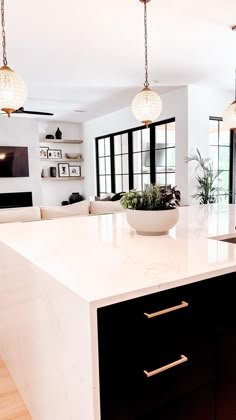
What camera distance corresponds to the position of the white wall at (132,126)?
5391 mm

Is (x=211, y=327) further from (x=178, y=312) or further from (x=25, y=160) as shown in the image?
(x=25, y=160)

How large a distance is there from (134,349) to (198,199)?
4904 mm

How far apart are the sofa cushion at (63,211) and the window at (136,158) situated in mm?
1757

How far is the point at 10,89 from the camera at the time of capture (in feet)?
7.80

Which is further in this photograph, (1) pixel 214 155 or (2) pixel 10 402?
(1) pixel 214 155

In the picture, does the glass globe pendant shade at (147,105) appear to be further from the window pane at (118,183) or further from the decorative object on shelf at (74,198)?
the decorative object on shelf at (74,198)

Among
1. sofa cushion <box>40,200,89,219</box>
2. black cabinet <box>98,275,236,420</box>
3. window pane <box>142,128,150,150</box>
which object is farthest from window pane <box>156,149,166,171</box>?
black cabinet <box>98,275,236,420</box>

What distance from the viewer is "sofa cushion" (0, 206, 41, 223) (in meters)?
3.15

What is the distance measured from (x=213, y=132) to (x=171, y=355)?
5.47 meters

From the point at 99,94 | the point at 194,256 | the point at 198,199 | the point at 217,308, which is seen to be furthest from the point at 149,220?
the point at 99,94

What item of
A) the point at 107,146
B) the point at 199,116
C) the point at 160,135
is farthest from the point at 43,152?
the point at 199,116

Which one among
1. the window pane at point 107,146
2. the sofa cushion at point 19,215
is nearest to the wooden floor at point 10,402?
the sofa cushion at point 19,215

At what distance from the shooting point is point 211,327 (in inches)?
42.8

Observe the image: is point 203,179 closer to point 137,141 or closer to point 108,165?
point 137,141
